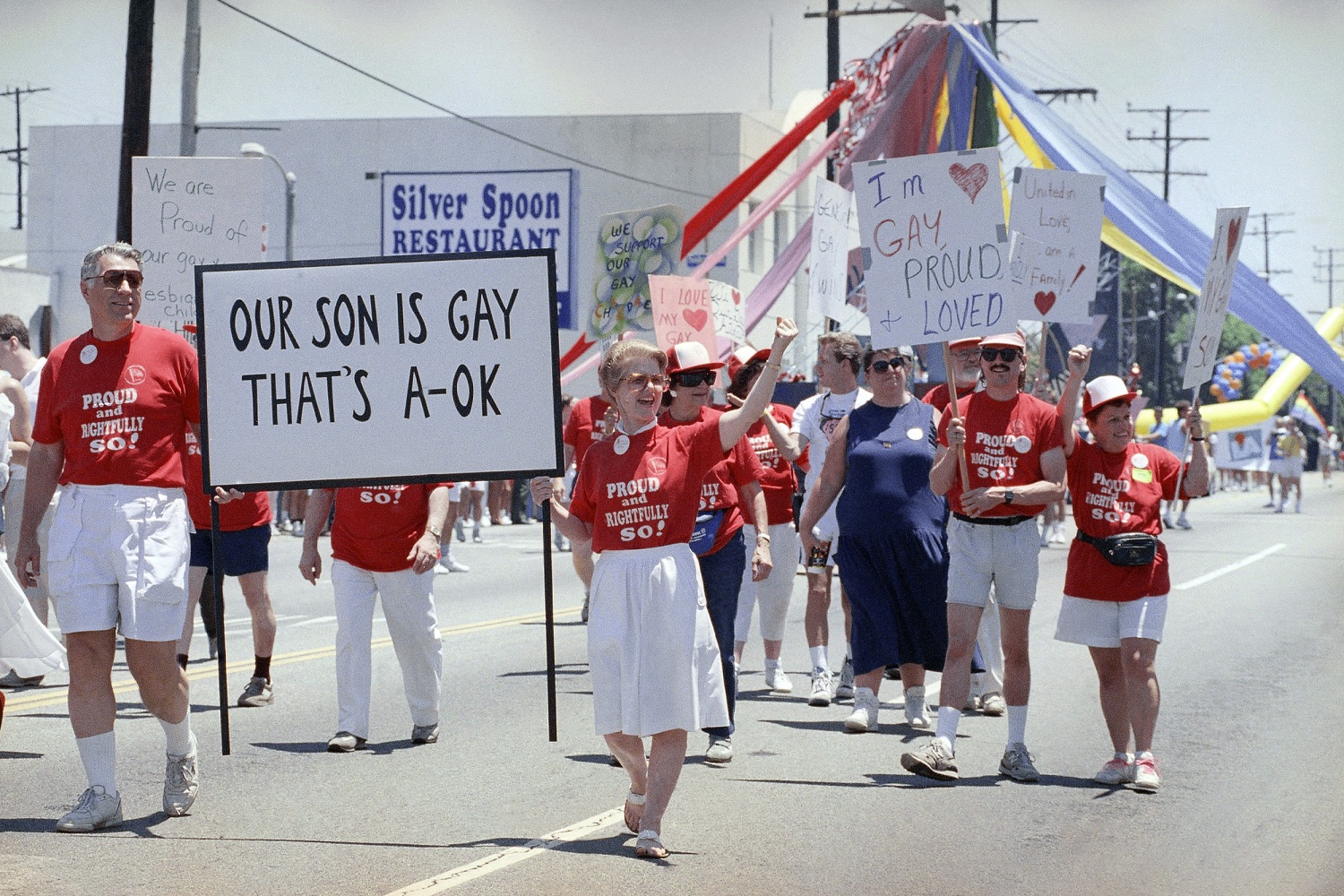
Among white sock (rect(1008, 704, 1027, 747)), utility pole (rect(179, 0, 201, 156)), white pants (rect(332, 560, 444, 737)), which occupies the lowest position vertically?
white sock (rect(1008, 704, 1027, 747))

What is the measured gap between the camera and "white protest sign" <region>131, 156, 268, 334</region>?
9727 millimetres

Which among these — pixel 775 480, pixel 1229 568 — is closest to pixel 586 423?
pixel 775 480

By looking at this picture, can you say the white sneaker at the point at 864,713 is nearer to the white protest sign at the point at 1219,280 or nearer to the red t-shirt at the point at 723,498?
→ the red t-shirt at the point at 723,498

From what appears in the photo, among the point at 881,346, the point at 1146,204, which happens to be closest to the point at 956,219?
the point at 881,346

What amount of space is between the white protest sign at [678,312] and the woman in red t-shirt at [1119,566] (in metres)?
5.49

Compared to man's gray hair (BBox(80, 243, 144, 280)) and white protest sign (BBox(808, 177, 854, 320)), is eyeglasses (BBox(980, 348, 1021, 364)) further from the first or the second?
white protest sign (BBox(808, 177, 854, 320))

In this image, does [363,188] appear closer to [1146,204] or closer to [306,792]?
[1146,204]

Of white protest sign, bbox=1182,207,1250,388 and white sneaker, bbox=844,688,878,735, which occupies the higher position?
white protest sign, bbox=1182,207,1250,388

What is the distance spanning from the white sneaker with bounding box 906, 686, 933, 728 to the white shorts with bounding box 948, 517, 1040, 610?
1300 mm

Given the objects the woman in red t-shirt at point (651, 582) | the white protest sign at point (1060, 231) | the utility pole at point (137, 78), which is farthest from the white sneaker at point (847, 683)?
the utility pole at point (137, 78)

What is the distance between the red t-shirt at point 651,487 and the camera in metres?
6.16

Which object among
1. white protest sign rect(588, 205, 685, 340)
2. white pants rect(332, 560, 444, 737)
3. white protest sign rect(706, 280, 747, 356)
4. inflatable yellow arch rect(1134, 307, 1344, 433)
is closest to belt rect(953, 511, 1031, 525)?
white pants rect(332, 560, 444, 737)

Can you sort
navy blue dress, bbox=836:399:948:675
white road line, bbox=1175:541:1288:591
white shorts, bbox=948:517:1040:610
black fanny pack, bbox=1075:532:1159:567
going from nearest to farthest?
black fanny pack, bbox=1075:532:1159:567
white shorts, bbox=948:517:1040:610
navy blue dress, bbox=836:399:948:675
white road line, bbox=1175:541:1288:591

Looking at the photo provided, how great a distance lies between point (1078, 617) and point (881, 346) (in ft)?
5.13
